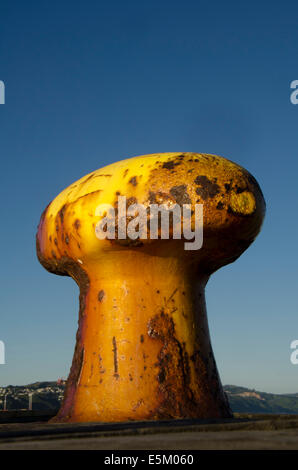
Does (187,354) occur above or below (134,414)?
above

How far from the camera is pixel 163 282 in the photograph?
4.93 meters

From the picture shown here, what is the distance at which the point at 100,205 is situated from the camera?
4.79 metres

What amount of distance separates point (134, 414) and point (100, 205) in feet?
5.74

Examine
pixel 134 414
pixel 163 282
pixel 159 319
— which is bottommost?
pixel 134 414
